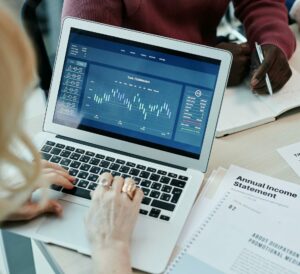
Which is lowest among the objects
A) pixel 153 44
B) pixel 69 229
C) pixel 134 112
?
pixel 69 229

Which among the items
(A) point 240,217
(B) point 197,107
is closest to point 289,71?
(B) point 197,107

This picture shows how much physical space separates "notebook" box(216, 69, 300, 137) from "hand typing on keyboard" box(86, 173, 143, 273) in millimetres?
303

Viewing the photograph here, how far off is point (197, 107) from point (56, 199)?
308 mm

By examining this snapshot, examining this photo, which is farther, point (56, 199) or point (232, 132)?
point (232, 132)

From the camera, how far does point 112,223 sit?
76cm

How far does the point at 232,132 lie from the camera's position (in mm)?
1011

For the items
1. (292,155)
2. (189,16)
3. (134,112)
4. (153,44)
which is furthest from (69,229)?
(189,16)

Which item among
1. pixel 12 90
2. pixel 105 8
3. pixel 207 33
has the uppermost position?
pixel 12 90

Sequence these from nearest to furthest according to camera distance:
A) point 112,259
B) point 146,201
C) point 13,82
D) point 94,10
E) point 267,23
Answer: point 13,82
point 112,259
point 146,201
point 94,10
point 267,23

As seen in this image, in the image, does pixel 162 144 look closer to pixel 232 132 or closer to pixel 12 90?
pixel 232 132

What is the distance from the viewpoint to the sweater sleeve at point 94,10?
41.1 inches

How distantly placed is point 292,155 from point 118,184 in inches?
15.1

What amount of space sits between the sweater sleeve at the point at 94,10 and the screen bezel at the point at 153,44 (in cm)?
14

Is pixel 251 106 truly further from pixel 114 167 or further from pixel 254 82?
pixel 114 167
